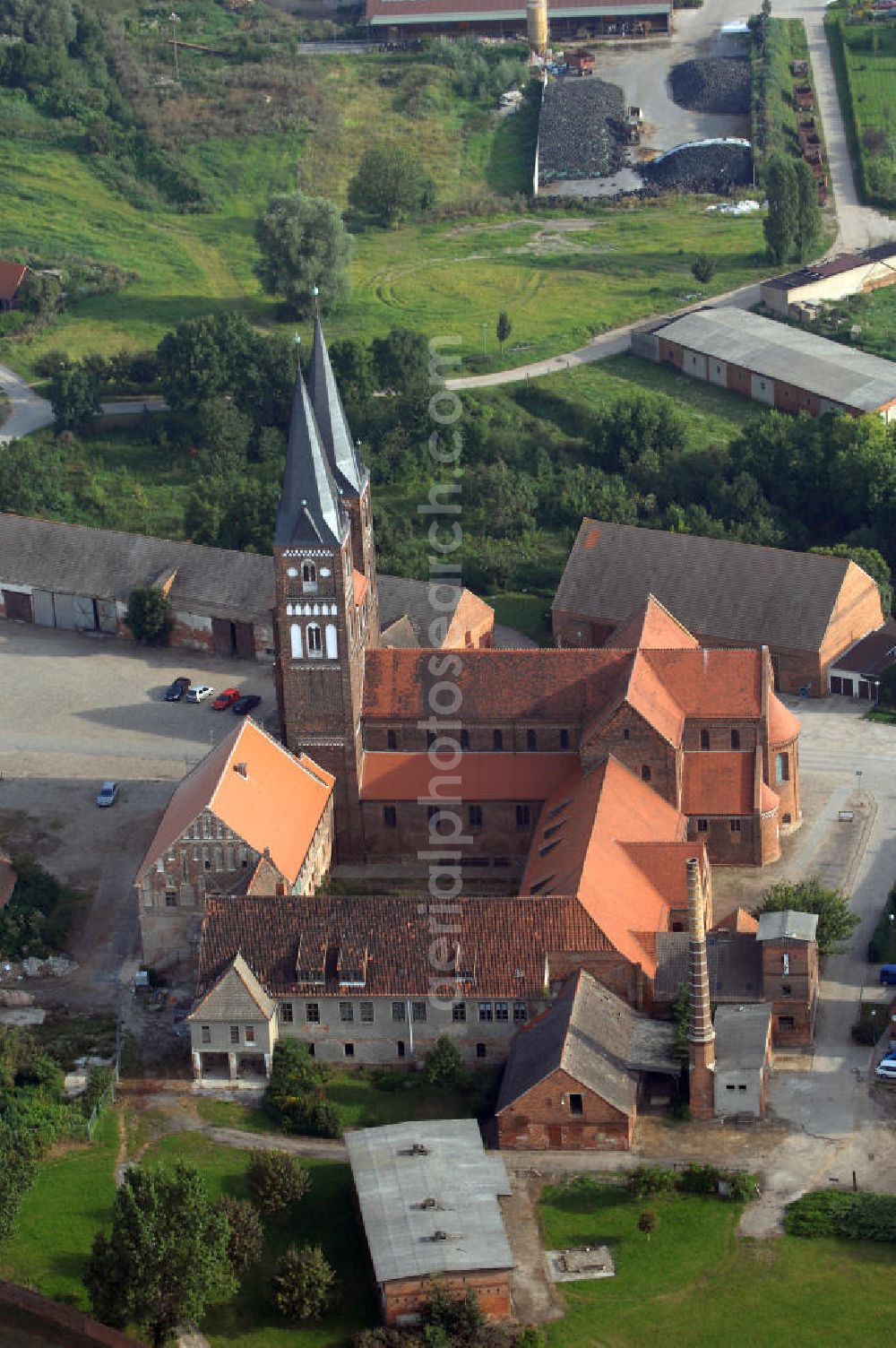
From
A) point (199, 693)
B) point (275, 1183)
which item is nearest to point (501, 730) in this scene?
point (199, 693)

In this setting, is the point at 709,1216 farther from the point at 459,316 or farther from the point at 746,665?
the point at 459,316

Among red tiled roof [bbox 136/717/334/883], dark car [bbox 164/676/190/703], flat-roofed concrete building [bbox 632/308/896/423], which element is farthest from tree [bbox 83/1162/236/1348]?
flat-roofed concrete building [bbox 632/308/896/423]

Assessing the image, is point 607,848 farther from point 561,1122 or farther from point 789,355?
point 789,355

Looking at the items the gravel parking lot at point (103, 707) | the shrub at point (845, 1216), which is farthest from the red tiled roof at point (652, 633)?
the shrub at point (845, 1216)

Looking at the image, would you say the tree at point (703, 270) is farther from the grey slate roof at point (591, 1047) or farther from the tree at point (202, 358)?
the grey slate roof at point (591, 1047)

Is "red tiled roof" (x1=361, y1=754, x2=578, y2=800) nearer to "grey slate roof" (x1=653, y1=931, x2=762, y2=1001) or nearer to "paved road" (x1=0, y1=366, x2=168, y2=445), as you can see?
"grey slate roof" (x1=653, y1=931, x2=762, y2=1001)
